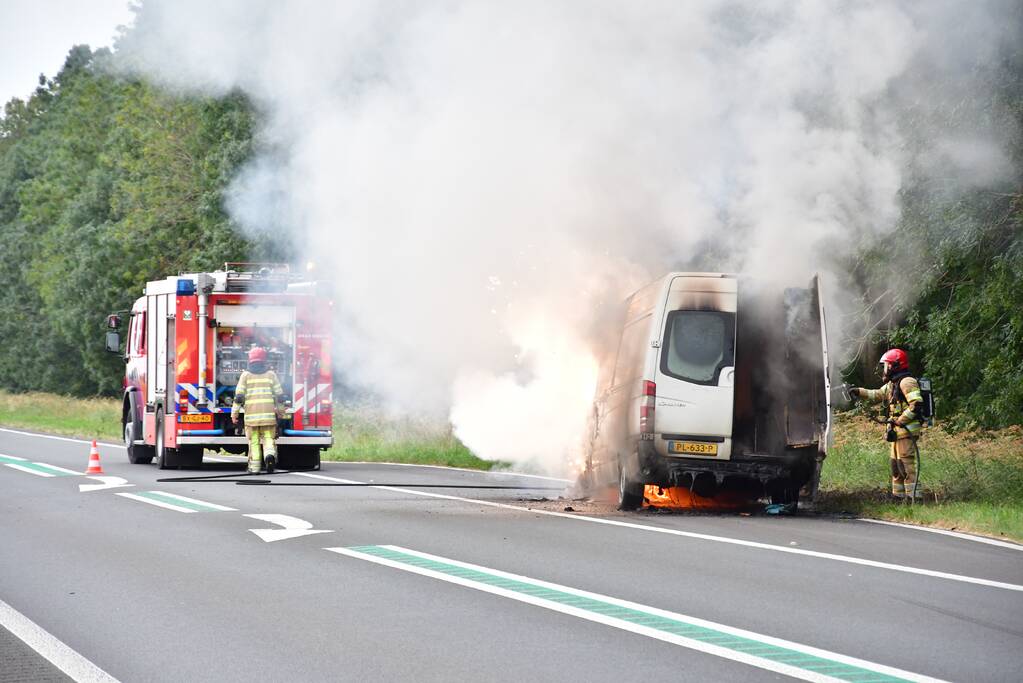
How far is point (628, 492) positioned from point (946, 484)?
4010 mm

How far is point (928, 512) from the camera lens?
1423 cm

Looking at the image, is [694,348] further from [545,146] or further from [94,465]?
[94,465]

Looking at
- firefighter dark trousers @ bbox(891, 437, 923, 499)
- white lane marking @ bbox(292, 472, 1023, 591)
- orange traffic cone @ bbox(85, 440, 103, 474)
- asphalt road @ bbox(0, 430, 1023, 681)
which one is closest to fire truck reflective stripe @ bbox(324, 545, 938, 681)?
asphalt road @ bbox(0, 430, 1023, 681)

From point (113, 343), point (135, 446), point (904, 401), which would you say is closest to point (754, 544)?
point (904, 401)

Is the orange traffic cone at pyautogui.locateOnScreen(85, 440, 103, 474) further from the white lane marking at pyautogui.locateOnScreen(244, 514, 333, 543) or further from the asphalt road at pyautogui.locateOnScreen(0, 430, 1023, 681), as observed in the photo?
the white lane marking at pyautogui.locateOnScreen(244, 514, 333, 543)

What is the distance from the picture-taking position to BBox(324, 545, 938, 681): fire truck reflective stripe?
22.9ft

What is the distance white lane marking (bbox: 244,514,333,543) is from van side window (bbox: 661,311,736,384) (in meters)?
3.78

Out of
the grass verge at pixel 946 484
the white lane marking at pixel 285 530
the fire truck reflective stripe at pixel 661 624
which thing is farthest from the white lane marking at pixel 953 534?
the white lane marking at pixel 285 530

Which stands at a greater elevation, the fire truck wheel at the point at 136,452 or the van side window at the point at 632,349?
the van side window at the point at 632,349

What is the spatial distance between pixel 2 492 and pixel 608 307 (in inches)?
307

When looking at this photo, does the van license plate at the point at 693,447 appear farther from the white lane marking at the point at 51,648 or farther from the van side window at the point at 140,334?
the van side window at the point at 140,334

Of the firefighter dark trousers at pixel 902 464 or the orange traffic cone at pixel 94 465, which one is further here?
the orange traffic cone at pixel 94 465

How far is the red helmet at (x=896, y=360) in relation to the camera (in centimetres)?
1590

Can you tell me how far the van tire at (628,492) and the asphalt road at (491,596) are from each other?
0.19m
